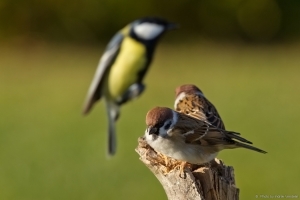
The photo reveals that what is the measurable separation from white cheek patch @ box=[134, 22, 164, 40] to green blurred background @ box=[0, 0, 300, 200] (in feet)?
4.04

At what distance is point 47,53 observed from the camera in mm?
12695

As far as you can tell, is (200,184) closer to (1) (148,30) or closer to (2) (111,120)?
(2) (111,120)

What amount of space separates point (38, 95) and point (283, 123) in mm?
3705

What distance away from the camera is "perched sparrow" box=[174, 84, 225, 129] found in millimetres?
4205

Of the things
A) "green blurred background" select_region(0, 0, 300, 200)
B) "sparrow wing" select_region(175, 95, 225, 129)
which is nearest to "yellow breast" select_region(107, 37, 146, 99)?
"green blurred background" select_region(0, 0, 300, 200)

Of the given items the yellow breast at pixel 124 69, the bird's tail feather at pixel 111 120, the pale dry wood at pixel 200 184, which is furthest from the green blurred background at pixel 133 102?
the pale dry wood at pixel 200 184

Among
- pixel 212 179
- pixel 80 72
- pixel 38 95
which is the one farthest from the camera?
pixel 80 72

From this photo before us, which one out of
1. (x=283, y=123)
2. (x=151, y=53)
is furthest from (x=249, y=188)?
(x=283, y=123)

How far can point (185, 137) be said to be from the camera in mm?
3891

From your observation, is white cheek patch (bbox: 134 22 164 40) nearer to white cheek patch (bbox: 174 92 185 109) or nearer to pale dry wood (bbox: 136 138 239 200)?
white cheek patch (bbox: 174 92 185 109)

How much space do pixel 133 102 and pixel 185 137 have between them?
5.88 m

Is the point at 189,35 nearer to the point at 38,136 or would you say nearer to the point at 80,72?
the point at 80,72

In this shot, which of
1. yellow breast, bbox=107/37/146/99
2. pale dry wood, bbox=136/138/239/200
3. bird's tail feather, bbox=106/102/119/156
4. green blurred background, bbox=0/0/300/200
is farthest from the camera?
green blurred background, bbox=0/0/300/200

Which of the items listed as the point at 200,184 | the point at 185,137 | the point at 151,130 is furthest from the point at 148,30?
the point at 200,184
